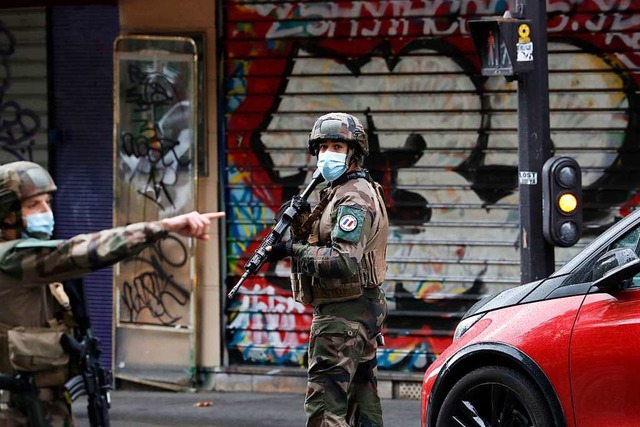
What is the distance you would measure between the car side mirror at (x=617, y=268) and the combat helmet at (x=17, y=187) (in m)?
2.56

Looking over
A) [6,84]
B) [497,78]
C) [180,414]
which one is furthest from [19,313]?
[6,84]

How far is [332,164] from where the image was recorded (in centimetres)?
670

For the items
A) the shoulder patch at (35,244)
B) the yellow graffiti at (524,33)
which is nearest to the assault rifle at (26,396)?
the shoulder patch at (35,244)

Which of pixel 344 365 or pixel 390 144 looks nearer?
pixel 344 365

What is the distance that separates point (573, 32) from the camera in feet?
32.8

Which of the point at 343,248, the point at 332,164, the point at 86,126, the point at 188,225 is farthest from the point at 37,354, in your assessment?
the point at 86,126

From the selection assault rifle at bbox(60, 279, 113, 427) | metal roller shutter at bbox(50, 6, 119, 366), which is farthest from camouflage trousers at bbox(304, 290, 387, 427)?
metal roller shutter at bbox(50, 6, 119, 366)

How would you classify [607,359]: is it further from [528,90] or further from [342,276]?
[528,90]

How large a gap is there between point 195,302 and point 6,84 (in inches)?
104

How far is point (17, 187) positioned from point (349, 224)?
6.52 ft

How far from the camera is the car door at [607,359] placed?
615 cm

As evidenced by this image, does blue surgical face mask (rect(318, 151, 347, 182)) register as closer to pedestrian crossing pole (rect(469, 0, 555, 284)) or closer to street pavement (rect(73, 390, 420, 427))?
pedestrian crossing pole (rect(469, 0, 555, 284))

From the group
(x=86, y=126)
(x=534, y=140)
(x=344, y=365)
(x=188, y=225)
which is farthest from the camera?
(x=86, y=126)

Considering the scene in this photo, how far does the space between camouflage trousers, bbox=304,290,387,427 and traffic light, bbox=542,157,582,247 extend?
64.9 inches
